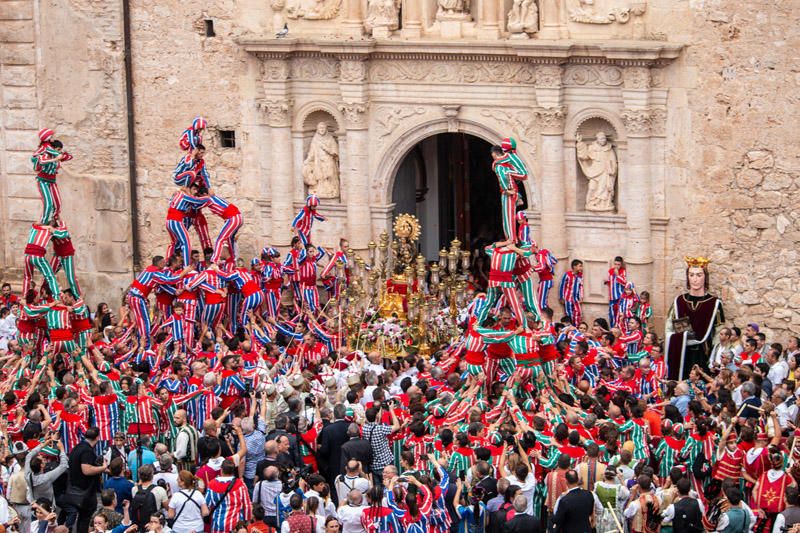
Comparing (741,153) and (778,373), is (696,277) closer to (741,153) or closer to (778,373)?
(741,153)

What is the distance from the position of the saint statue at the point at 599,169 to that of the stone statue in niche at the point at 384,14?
314cm

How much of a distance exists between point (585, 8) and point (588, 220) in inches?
112

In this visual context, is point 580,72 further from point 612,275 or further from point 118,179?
point 118,179

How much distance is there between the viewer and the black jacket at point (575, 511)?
17.2 meters

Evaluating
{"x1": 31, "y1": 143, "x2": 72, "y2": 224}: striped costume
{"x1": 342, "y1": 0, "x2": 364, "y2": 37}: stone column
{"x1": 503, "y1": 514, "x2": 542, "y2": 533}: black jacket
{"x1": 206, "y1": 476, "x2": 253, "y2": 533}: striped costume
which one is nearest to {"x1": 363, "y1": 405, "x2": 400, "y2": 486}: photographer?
{"x1": 206, "y1": 476, "x2": 253, "y2": 533}: striped costume

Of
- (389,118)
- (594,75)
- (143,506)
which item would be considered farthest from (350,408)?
(389,118)

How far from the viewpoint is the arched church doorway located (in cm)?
2870

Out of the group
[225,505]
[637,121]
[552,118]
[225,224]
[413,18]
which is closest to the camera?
[225,505]

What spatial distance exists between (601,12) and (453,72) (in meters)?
2.31

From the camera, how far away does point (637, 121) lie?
24.8 m

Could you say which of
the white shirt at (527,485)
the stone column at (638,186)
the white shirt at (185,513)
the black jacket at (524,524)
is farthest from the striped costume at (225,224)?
the black jacket at (524,524)

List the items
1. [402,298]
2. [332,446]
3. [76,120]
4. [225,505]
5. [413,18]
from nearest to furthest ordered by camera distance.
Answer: [225,505], [332,446], [402,298], [413,18], [76,120]

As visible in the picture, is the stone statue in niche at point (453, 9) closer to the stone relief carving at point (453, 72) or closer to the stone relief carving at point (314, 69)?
the stone relief carving at point (453, 72)

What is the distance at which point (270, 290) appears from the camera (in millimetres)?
25344
